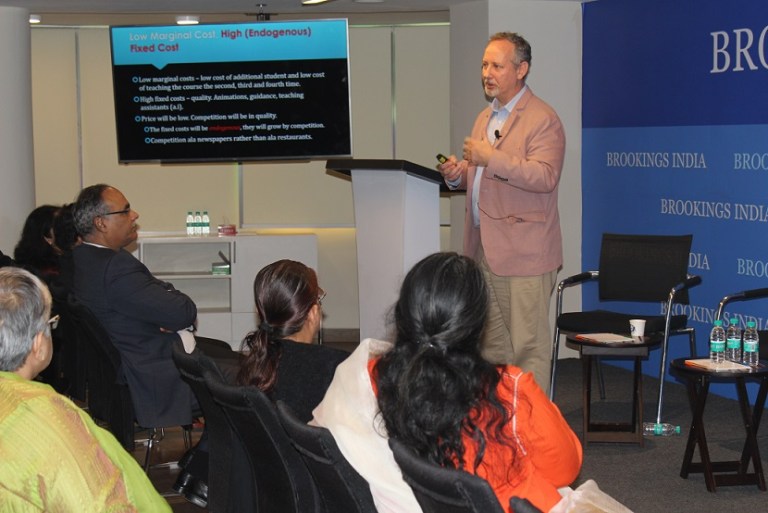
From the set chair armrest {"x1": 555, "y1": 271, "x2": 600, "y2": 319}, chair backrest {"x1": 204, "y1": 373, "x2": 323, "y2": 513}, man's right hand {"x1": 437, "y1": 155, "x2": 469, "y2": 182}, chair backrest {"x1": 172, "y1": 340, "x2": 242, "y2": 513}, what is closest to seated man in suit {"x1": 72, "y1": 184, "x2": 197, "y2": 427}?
chair backrest {"x1": 172, "y1": 340, "x2": 242, "y2": 513}

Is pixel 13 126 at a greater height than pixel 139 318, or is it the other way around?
pixel 13 126

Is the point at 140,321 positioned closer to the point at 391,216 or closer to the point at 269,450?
the point at 391,216

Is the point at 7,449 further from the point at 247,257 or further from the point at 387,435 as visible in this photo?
the point at 247,257

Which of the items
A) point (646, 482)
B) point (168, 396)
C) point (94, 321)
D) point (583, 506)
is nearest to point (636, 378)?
point (646, 482)

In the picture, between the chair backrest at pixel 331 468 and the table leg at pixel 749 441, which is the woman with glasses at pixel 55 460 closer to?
the chair backrest at pixel 331 468

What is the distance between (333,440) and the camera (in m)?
2.22

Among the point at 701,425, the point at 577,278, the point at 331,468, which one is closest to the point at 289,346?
the point at 331,468

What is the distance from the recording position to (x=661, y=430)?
5.38m

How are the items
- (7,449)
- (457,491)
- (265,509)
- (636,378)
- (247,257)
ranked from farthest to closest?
1. (247,257)
2. (636,378)
3. (265,509)
4. (7,449)
5. (457,491)

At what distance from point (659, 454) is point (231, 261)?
4.08 metres

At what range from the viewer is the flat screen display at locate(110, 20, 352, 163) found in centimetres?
771

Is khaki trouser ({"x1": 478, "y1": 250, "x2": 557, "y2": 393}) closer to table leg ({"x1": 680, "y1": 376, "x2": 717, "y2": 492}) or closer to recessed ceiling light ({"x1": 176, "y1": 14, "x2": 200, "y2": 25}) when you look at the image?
table leg ({"x1": 680, "y1": 376, "x2": 717, "y2": 492})

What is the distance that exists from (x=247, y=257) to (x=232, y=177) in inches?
41.7

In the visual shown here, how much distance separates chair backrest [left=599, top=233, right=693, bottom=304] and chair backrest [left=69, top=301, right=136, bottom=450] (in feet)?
9.75
